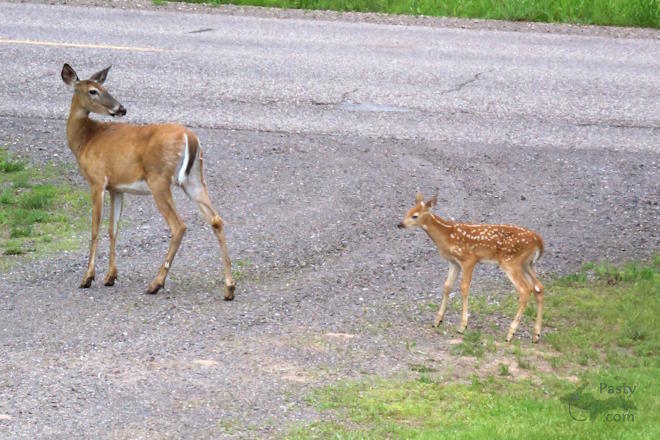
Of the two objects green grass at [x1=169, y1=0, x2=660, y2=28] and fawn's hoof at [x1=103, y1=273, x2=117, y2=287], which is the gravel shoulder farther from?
fawn's hoof at [x1=103, y1=273, x2=117, y2=287]

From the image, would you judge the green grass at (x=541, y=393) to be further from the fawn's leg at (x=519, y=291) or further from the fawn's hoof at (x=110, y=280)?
the fawn's hoof at (x=110, y=280)

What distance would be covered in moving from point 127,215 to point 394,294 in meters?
2.87

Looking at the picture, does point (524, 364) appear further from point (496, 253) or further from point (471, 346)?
point (496, 253)

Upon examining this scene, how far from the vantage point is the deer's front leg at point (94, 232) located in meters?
8.89

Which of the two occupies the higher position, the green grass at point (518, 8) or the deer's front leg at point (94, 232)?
the green grass at point (518, 8)

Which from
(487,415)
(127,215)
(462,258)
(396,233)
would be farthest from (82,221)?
(487,415)

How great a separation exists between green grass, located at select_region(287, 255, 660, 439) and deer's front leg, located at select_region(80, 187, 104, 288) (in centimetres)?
260

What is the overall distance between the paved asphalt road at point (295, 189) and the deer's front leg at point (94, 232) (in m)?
0.15

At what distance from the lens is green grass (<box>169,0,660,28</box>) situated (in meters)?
17.5

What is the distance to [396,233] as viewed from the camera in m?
10.3

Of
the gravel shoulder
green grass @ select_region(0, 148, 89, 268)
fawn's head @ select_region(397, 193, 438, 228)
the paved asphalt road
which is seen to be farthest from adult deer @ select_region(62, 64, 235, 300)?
the gravel shoulder

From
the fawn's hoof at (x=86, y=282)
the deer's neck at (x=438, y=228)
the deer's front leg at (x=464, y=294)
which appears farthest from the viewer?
the fawn's hoof at (x=86, y=282)

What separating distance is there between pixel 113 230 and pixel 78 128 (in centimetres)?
88

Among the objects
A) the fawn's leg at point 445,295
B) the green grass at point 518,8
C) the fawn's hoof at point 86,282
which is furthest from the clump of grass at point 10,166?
the green grass at point 518,8
